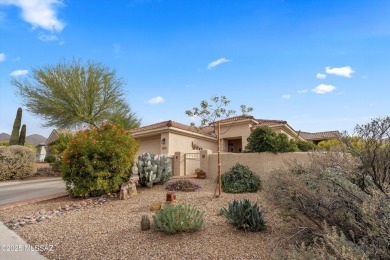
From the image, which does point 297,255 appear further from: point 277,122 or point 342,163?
point 277,122

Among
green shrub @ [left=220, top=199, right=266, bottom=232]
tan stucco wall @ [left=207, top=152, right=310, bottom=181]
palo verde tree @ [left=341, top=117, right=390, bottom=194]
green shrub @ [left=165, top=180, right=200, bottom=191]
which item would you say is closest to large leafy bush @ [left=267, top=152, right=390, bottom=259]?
palo verde tree @ [left=341, top=117, right=390, bottom=194]

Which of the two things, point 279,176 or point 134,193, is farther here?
point 134,193

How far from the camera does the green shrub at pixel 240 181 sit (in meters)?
10.2

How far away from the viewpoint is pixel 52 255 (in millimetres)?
4777

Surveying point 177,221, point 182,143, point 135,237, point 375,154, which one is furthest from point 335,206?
point 182,143

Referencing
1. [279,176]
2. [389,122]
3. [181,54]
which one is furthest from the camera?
[181,54]

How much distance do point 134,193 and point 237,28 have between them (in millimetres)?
8179

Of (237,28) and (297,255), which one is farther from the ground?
(237,28)

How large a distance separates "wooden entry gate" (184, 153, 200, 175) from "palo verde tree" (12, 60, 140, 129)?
11694 mm

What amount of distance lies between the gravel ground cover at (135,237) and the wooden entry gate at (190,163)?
8128 mm

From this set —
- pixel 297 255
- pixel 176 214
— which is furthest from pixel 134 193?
pixel 297 255

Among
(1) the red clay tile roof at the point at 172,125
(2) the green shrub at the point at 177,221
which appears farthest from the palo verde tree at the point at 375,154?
(1) the red clay tile roof at the point at 172,125

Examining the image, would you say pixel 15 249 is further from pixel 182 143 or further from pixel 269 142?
pixel 182 143

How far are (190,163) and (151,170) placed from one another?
19.7 ft
